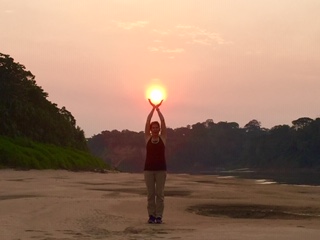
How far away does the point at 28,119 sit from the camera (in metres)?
44.2

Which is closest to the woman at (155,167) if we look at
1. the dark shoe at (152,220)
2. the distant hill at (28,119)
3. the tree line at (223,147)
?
the dark shoe at (152,220)

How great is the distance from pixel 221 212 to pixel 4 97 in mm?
32909

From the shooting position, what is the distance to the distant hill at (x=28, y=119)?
38.7 metres

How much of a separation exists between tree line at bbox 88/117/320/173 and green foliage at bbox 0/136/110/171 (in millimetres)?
75985

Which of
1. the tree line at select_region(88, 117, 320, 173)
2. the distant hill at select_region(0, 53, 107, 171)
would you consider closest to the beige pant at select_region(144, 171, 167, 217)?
the distant hill at select_region(0, 53, 107, 171)

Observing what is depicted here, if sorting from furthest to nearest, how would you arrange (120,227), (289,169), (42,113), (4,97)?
(289,169) → (42,113) → (4,97) → (120,227)

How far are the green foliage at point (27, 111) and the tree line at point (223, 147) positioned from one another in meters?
68.4

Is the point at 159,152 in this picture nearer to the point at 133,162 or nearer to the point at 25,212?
the point at 25,212

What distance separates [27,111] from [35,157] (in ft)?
31.9

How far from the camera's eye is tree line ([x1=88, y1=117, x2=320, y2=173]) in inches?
4626

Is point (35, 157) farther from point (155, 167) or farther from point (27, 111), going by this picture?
point (155, 167)

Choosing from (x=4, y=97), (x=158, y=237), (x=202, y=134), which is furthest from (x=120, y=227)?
(x=202, y=134)

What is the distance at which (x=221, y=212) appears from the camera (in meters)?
13.4

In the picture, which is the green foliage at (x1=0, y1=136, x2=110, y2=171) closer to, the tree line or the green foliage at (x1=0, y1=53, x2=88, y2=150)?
the green foliage at (x1=0, y1=53, x2=88, y2=150)
